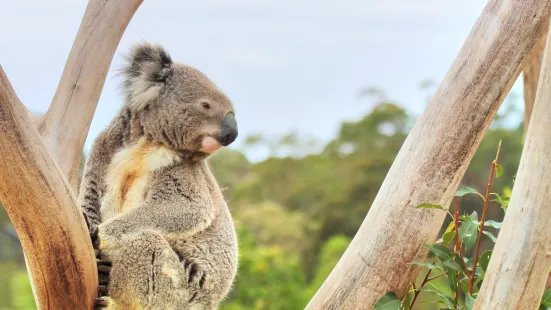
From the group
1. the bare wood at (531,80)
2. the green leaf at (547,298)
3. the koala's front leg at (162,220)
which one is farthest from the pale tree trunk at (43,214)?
the bare wood at (531,80)

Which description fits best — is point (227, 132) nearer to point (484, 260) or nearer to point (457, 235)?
point (457, 235)

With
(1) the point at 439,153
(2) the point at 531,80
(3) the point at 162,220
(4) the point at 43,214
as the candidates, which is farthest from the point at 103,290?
(2) the point at 531,80

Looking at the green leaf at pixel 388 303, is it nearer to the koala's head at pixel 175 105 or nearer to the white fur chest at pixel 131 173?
the koala's head at pixel 175 105

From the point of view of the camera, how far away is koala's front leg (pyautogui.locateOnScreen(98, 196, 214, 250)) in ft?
10.7

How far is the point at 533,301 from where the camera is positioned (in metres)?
2.62

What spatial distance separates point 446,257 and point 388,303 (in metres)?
0.34

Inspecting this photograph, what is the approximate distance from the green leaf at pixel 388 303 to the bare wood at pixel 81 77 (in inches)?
67.0

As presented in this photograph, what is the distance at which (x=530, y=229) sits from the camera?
2.57 m

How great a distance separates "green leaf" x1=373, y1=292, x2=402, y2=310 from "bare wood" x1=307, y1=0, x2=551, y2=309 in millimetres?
72

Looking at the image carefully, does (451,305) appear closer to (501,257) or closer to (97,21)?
(501,257)

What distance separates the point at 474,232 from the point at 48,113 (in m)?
2.18

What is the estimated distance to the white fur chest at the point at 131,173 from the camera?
3.56m

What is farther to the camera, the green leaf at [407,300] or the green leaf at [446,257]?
the green leaf at [407,300]

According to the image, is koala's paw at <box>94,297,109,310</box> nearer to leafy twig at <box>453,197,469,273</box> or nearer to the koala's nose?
the koala's nose
